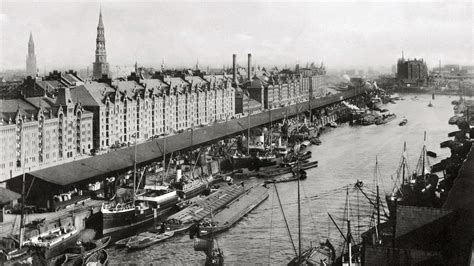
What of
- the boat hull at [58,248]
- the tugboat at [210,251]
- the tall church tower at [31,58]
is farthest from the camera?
the tall church tower at [31,58]

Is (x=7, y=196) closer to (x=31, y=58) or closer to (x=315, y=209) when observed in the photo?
(x=315, y=209)

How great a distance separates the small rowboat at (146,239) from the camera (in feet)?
116

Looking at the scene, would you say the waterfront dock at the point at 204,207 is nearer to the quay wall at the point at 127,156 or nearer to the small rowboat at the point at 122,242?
the small rowboat at the point at 122,242

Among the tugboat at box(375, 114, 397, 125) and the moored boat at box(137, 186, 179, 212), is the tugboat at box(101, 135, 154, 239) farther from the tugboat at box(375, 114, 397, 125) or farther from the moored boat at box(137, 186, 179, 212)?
A: the tugboat at box(375, 114, 397, 125)

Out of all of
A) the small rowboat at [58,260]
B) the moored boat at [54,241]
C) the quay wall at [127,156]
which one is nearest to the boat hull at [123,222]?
the moored boat at [54,241]

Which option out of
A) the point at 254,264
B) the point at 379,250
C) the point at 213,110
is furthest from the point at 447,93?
the point at 379,250

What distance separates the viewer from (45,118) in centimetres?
5775

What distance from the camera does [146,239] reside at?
36.3 m

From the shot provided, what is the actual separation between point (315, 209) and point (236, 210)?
6.10m

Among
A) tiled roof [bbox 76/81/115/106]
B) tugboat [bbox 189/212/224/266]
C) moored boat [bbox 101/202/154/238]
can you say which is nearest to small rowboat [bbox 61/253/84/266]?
tugboat [bbox 189/212/224/266]

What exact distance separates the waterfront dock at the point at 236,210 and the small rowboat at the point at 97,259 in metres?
6.75

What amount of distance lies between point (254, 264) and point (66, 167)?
24.6 metres

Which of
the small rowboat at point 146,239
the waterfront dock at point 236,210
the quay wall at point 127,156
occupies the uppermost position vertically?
the quay wall at point 127,156

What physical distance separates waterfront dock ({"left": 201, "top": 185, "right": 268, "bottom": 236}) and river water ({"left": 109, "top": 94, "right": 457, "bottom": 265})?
0.46 m
